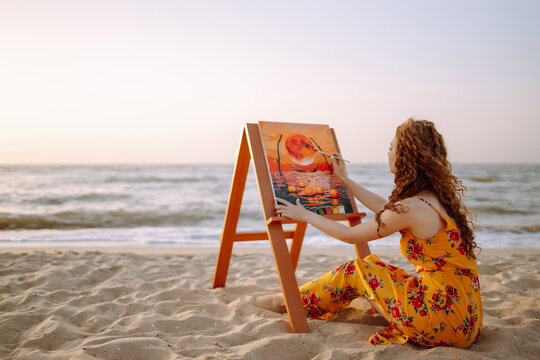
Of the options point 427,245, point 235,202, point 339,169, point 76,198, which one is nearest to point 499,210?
point 339,169

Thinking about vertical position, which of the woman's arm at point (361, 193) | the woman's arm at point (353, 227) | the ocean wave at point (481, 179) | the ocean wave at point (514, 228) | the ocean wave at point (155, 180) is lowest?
the ocean wave at point (514, 228)

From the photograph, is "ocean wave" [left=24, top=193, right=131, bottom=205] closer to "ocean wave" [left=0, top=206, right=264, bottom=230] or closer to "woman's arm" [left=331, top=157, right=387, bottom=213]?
"ocean wave" [left=0, top=206, right=264, bottom=230]

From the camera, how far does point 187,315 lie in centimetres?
263

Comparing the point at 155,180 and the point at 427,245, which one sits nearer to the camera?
the point at 427,245

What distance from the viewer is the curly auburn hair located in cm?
195

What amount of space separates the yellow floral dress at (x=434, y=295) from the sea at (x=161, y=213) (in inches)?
46.7

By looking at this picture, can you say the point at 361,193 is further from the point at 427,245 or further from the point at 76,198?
the point at 76,198

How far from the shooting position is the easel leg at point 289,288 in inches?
88.8

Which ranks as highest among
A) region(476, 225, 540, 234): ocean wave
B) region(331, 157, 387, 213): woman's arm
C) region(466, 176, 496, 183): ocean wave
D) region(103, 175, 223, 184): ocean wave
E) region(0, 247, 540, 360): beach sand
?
region(331, 157, 387, 213): woman's arm

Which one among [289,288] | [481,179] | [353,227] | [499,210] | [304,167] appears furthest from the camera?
[481,179]

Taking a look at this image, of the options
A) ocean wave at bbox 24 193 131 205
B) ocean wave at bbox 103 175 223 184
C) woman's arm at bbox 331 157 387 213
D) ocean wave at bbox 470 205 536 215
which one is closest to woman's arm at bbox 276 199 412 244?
woman's arm at bbox 331 157 387 213

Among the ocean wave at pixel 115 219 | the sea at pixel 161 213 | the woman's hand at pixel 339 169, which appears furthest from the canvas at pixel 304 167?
the ocean wave at pixel 115 219

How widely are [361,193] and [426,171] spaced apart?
72 centimetres

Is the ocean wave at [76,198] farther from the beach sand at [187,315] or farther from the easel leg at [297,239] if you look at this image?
the easel leg at [297,239]
